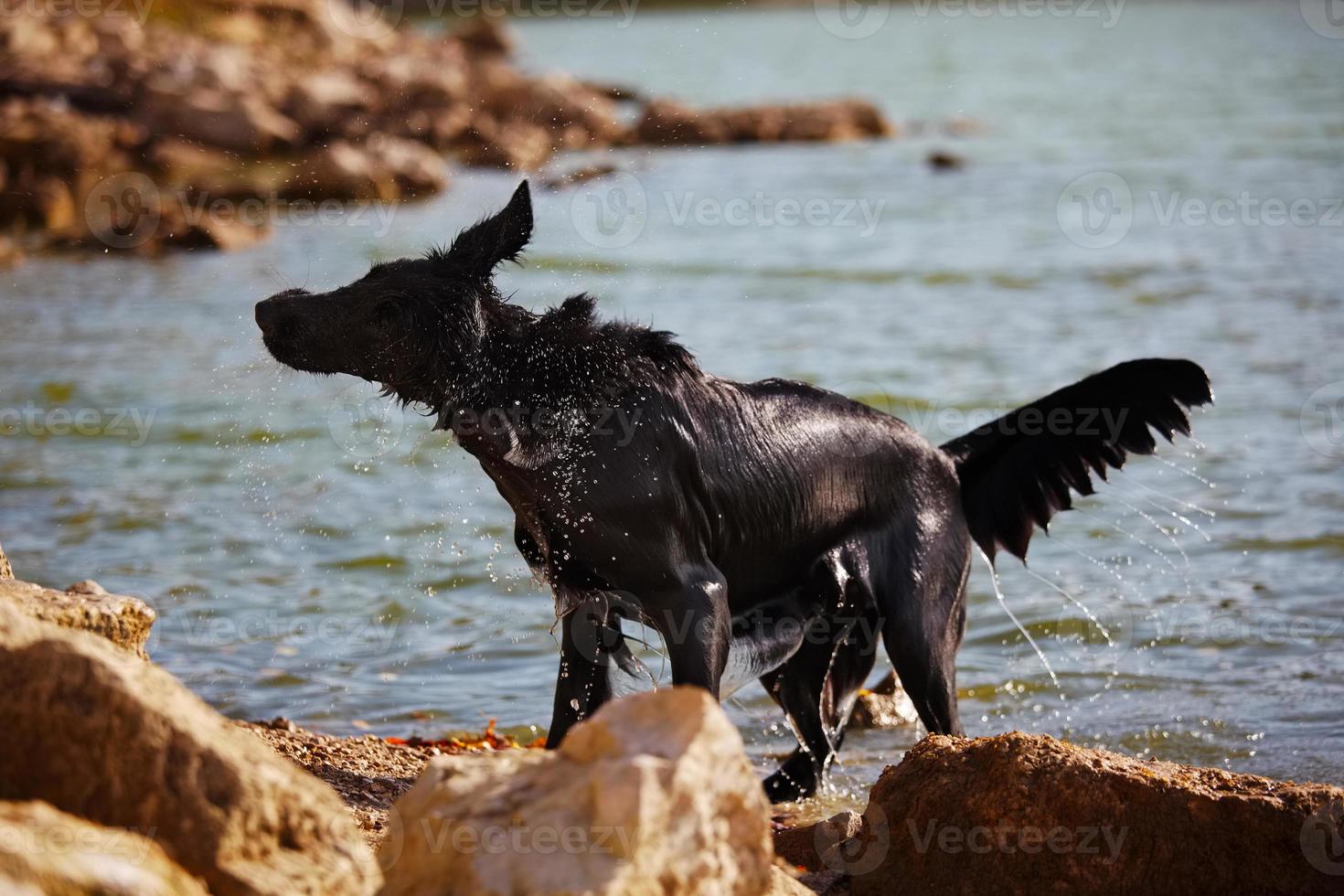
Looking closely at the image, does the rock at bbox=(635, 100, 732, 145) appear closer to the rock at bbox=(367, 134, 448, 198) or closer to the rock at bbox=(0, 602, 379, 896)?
the rock at bbox=(367, 134, 448, 198)

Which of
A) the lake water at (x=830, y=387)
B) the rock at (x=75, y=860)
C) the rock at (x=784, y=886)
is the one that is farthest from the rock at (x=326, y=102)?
the rock at (x=75, y=860)

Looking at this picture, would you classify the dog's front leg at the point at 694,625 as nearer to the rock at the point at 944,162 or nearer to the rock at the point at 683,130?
the rock at the point at 944,162

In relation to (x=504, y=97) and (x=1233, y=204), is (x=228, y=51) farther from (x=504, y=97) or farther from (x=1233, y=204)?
(x=1233, y=204)

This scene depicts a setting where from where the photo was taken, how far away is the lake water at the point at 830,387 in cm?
731

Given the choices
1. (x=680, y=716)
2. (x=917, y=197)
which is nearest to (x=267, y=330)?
(x=680, y=716)

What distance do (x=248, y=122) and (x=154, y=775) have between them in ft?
85.6

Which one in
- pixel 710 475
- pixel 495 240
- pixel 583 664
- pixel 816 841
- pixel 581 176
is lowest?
pixel 816 841

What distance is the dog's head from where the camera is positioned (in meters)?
4.89

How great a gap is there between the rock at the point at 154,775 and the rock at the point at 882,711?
3813mm

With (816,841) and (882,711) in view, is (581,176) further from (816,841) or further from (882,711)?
(816,841)

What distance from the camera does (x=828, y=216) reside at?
2248 cm

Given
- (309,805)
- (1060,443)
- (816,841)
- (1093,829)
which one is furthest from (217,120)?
(309,805)

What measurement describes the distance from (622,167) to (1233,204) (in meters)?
10.4

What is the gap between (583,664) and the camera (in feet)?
17.1
